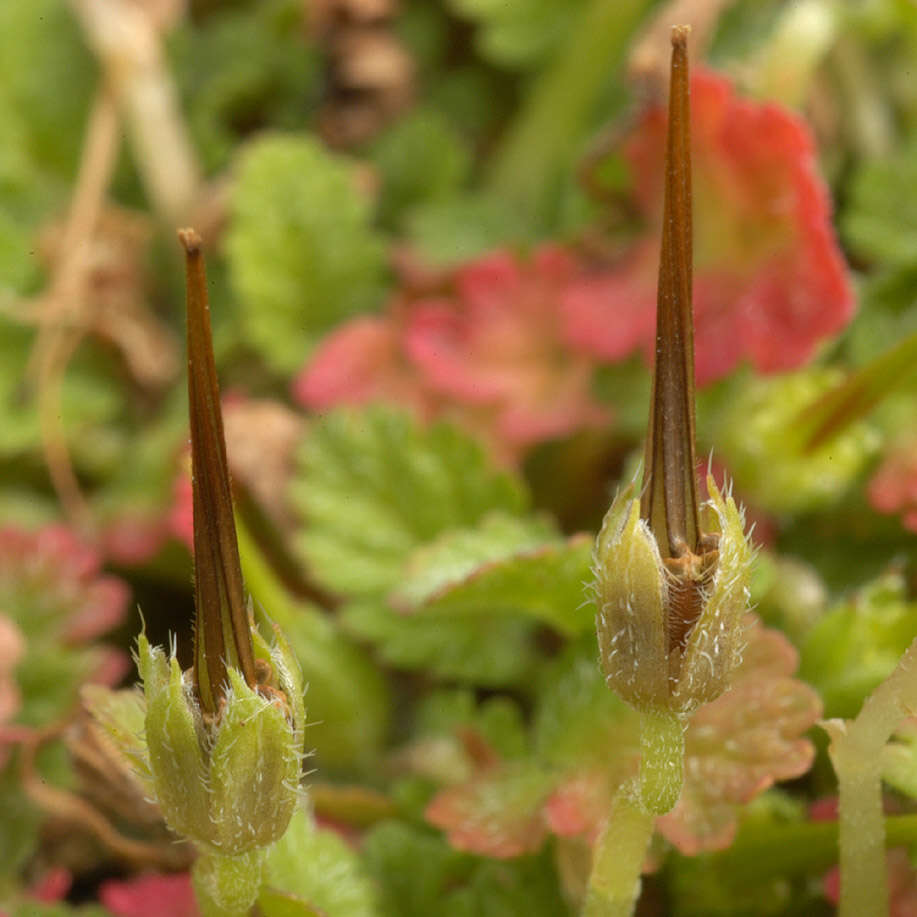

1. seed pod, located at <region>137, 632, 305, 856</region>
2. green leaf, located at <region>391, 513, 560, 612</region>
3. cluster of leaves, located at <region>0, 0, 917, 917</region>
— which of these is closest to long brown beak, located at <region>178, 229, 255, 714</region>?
seed pod, located at <region>137, 632, 305, 856</region>

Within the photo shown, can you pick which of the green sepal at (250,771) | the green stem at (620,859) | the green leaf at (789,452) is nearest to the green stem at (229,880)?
the green sepal at (250,771)

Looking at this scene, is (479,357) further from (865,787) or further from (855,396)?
(865,787)

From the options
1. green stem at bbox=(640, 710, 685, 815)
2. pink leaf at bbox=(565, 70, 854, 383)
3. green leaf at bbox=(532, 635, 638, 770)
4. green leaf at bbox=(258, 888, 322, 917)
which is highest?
pink leaf at bbox=(565, 70, 854, 383)

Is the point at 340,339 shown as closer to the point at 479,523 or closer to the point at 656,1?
the point at 479,523

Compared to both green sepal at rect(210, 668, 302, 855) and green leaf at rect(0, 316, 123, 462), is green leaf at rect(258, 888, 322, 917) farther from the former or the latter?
green leaf at rect(0, 316, 123, 462)

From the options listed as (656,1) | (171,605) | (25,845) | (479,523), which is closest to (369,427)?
(479,523)

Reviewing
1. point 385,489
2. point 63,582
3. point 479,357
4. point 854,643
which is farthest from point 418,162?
point 854,643

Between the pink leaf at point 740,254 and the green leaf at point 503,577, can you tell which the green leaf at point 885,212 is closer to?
the pink leaf at point 740,254
